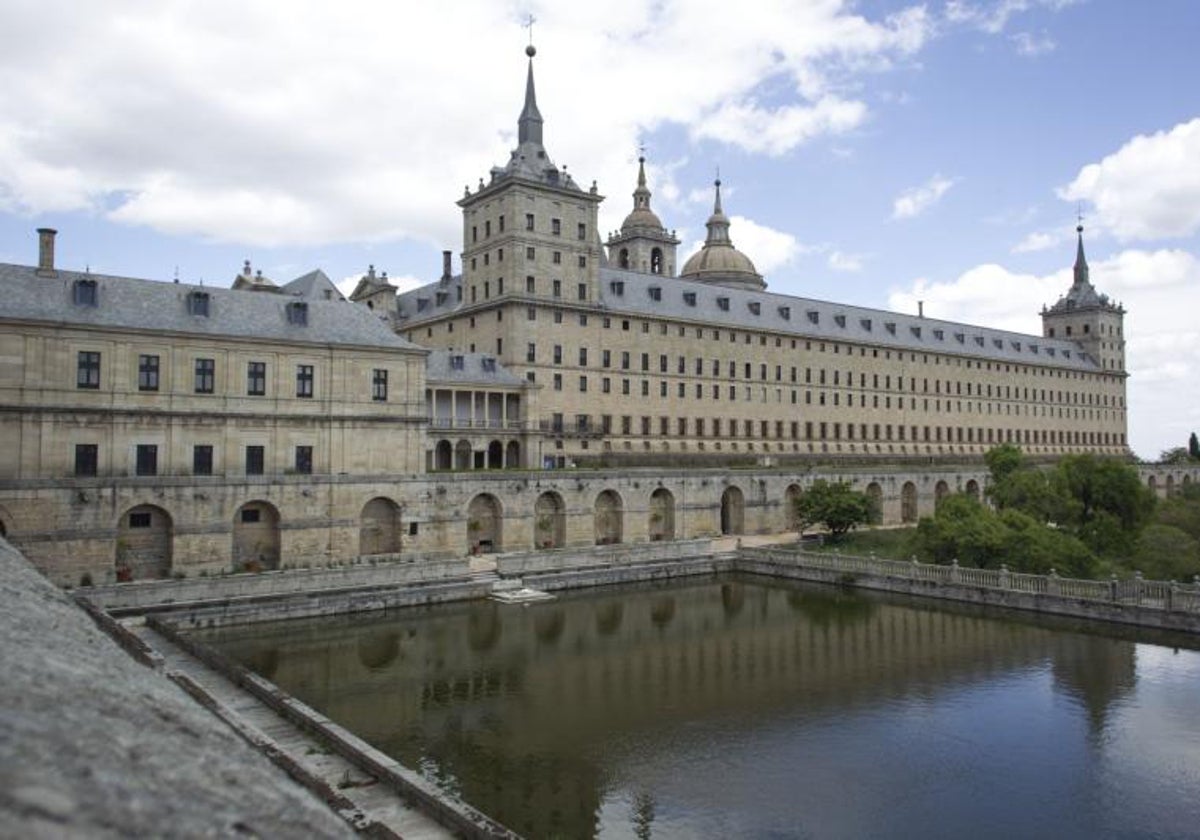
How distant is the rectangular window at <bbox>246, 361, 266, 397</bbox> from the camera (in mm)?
38469

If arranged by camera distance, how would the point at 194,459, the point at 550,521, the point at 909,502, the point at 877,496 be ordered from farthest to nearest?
the point at 909,502, the point at 877,496, the point at 550,521, the point at 194,459

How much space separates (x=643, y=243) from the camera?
8969 centimetres

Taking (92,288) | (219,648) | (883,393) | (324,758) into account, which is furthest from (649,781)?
(883,393)

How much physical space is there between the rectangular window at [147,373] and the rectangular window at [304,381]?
18.3 ft

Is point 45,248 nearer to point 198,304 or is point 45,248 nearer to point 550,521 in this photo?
point 198,304

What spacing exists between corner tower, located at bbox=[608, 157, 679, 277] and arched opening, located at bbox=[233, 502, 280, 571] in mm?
55876

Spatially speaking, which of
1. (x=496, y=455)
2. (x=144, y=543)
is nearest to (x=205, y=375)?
(x=144, y=543)

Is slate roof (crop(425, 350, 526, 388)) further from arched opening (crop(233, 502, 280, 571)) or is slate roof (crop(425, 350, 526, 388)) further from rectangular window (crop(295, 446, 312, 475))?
arched opening (crop(233, 502, 280, 571))

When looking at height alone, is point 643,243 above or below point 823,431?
above

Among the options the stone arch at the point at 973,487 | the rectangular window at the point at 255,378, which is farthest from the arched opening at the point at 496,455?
the stone arch at the point at 973,487

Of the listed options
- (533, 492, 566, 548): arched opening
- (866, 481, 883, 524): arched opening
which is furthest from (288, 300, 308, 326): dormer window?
(866, 481, 883, 524): arched opening

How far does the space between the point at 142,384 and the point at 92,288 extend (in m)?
4.28

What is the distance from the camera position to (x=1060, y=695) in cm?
2480

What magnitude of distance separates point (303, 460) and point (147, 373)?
23.4ft
